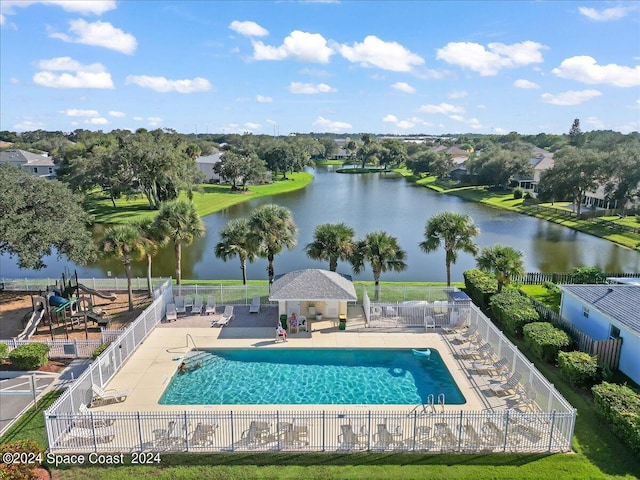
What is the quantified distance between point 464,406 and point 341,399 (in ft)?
13.6

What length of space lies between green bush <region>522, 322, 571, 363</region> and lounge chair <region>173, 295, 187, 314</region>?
16.2 metres

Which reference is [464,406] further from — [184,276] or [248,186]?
[248,186]

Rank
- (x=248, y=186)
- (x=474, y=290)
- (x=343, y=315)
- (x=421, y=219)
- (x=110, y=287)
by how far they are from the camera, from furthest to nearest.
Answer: (x=248, y=186)
(x=421, y=219)
(x=110, y=287)
(x=474, y=290)
(x=343, y=315)

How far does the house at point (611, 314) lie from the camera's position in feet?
55.2

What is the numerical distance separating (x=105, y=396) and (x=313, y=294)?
9567 millimetres

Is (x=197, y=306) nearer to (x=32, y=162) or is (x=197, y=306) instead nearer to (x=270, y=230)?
(x=270, y=230)

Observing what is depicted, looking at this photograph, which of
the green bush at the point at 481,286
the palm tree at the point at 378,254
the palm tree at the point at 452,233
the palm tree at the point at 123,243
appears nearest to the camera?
the palm tree at the point at 123,243

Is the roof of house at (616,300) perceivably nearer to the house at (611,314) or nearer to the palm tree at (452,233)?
the house at (611,314)

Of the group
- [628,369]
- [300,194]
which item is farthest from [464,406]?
[300,194]

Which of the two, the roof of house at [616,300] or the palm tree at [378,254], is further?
the palm tree at [378,254]

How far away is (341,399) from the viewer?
1616cm

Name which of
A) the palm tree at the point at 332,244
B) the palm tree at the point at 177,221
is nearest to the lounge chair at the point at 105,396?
the palm tree at the point at 177,221

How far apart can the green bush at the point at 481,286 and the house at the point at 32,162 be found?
281ft

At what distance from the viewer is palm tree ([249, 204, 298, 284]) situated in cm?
2575
